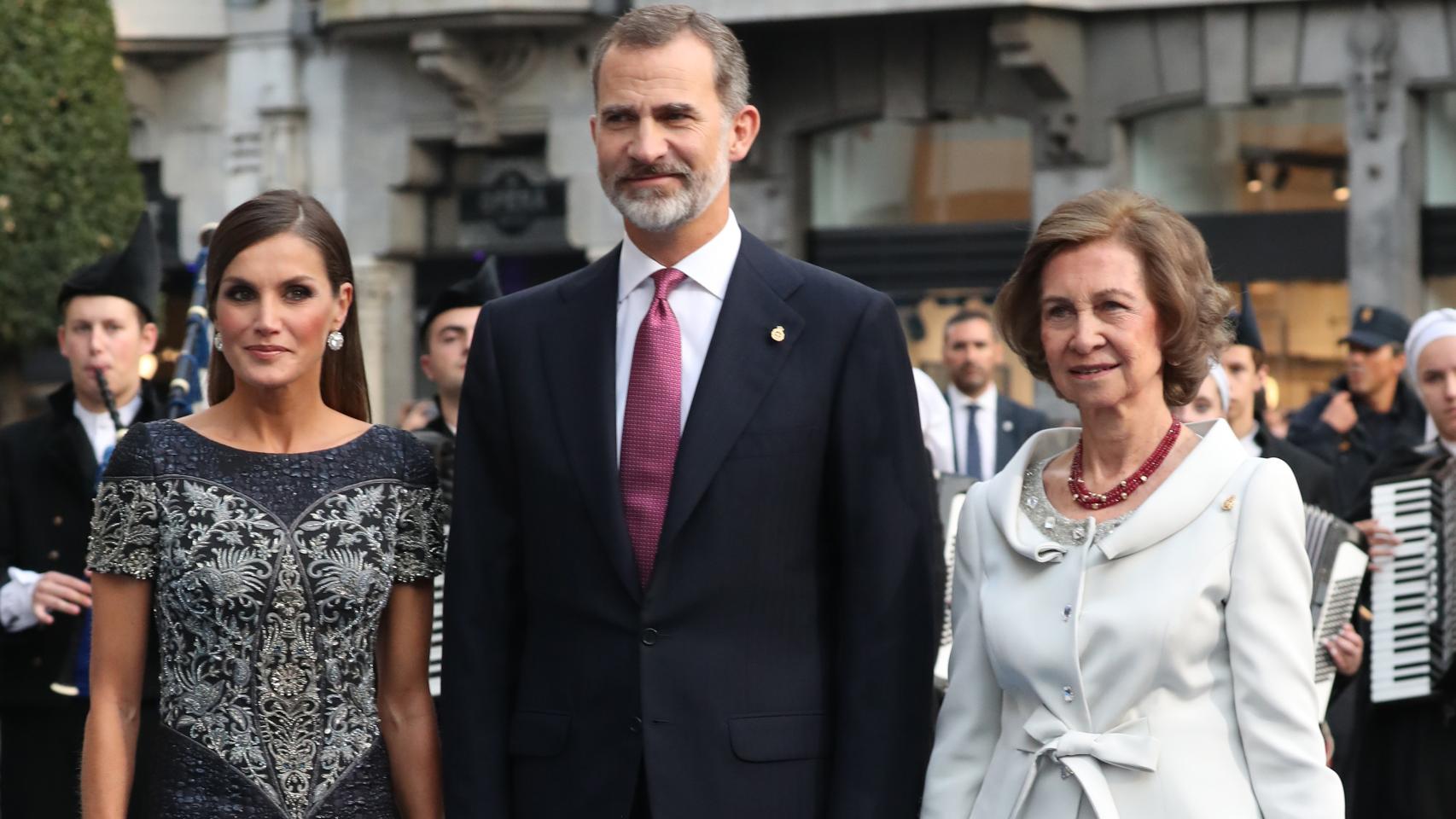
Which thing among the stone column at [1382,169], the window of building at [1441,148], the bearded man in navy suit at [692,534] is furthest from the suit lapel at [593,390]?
the window of building at [1441,148]

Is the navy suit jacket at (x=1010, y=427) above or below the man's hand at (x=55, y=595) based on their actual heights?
above

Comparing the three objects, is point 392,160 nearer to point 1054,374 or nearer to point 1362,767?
point 1362,767

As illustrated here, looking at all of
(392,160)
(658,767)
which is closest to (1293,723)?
(658,767)

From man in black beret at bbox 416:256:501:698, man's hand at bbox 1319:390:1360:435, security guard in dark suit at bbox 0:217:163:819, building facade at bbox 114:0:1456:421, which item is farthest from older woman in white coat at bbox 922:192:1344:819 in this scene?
building facade at bbox 114:0:1456:421

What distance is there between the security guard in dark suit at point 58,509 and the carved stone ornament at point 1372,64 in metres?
12.1

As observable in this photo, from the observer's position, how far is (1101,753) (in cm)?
449

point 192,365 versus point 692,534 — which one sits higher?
point 192,365

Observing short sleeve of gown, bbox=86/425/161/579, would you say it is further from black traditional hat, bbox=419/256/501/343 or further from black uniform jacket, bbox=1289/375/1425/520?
black uniform jacket, bbox=1289/375/1425/520

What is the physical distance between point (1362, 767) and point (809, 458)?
4.28 m

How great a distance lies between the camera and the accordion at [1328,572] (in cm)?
722

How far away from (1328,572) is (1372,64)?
1156 cm

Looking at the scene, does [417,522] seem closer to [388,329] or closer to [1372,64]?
[1372,64]

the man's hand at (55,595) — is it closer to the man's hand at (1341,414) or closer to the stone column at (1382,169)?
the man's hand at (1341,414)

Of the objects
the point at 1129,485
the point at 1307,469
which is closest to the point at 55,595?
the point at 1129,485
